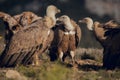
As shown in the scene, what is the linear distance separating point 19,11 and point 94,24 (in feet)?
10.6

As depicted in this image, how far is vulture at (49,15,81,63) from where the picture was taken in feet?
47.9

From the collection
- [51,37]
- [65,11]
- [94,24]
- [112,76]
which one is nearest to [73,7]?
[65,11]

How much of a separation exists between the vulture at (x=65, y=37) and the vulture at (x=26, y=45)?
73 centimetres

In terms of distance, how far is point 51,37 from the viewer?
46.0 ft

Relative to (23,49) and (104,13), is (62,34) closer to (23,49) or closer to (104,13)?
(23,49)

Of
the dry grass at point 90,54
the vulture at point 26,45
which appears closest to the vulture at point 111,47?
the vulture at point 26,45

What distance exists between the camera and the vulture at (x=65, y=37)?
14609 mm

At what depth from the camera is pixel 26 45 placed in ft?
45.0

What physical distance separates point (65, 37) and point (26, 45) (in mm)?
1220

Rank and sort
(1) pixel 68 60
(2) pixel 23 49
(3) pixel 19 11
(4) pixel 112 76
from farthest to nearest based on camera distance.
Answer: (3) pixel 19 11 → (1) pixel 68 60 → (2) pixel 23 49 → (4) pixel 112 76

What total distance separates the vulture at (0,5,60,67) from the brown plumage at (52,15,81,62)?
28.7 inches

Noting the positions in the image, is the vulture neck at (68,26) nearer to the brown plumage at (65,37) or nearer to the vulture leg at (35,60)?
the brown plumage at (65,37)

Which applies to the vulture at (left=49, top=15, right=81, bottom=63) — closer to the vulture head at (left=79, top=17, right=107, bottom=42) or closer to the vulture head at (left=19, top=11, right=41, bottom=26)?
the vulture head at (left=79, top=17, right=107, bottom=42)

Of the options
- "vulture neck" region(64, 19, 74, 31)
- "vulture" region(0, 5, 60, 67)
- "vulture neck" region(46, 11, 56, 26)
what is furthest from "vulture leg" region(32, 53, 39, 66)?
"vulture neck" region(64, 19, 74, 31)
